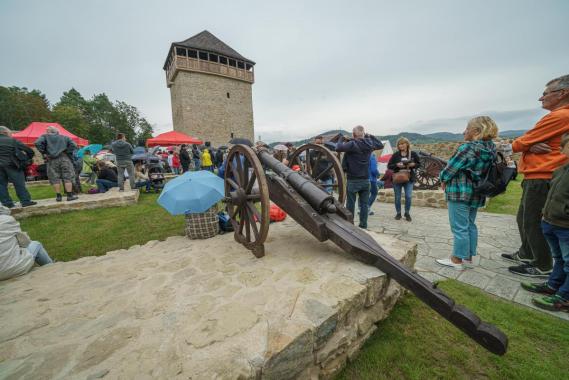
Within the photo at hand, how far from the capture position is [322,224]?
214cm

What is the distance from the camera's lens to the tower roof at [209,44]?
992 inches

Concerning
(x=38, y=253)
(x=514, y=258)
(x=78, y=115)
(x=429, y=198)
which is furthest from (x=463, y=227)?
(x=78, y=115)

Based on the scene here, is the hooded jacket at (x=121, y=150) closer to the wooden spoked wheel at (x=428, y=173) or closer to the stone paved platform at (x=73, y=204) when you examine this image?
the stone paved platform at (x=73, y=204)

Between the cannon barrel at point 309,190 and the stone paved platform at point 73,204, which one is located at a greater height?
the cannon barrel at point 309,190

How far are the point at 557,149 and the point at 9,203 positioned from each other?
31.7ft

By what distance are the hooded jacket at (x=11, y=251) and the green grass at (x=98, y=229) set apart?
714mm

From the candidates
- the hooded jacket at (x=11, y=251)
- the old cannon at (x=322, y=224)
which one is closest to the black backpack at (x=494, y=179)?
the old cannon at (x=322, y=224)

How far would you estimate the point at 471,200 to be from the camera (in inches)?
103

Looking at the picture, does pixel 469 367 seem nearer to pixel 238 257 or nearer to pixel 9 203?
pixel 238 257

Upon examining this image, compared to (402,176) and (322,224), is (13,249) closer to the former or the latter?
(322,224)

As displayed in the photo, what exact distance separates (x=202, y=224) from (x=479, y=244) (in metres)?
4.35

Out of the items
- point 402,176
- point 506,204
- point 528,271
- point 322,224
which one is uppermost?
point 402,176

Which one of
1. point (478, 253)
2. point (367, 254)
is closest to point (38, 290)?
point (367, 254)

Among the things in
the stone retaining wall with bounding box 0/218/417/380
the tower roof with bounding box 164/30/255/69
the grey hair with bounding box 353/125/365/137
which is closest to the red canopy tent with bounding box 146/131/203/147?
the stone retaining wall with bounding box 0/218/417/380
